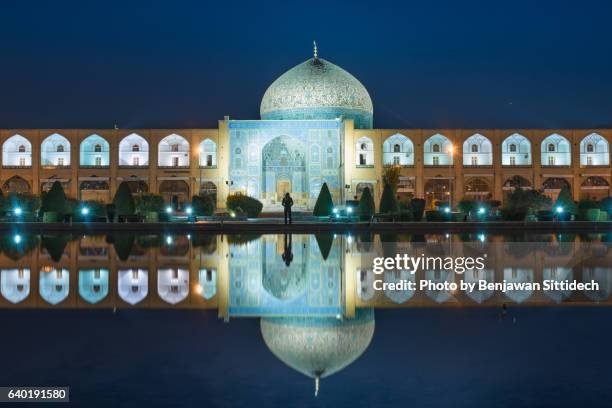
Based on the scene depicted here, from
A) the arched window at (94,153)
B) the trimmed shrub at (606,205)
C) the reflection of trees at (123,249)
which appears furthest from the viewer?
the arched window at (94,153)

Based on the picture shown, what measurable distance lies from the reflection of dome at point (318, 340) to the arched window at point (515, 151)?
32733mm

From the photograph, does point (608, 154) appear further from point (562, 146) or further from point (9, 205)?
point (9, 205)

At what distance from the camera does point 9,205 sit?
944 inches

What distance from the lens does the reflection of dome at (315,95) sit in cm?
3534

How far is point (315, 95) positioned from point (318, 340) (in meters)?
31.8

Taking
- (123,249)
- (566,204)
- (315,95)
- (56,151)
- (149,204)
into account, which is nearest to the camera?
(123,249)

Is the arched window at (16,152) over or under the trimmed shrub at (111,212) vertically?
over

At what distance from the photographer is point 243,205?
85.3 feet

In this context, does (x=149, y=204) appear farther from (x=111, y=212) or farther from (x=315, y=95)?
(x=315, y=95)

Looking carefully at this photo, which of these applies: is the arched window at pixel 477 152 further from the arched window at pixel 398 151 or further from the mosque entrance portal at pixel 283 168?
the mosque entrance portal at pixel 283 168

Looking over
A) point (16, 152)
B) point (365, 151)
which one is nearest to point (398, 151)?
point (365, 151)

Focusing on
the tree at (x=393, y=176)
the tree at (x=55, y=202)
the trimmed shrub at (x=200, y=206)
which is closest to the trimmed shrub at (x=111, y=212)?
the tree at (x=55, y=202)

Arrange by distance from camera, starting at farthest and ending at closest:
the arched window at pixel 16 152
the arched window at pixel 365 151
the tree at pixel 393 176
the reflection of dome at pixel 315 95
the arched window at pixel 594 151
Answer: the arched window at pixel 594 151, the arched window at pixel 16 152, the reflection of dome at pixel 315 95, the arched window at pixel 365 151, the tree at pixel 393 176

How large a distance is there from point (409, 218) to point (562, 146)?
1629 centimetres
